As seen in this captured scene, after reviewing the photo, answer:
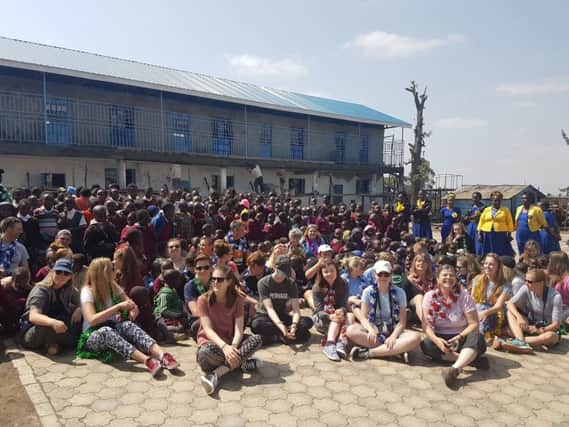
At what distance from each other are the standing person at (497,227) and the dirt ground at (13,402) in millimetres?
8502

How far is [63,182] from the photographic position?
1520 cm

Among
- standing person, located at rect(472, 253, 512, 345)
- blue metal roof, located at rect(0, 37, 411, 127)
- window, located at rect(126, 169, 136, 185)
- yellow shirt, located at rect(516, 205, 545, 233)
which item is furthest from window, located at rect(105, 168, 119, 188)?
standing person, located at rect(472, 253, 512, 345)

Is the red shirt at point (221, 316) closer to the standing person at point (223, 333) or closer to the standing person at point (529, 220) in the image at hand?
the standing person at point (223, 333)

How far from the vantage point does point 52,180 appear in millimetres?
14906

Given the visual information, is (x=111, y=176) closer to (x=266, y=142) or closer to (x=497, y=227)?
(x=266, y=142)

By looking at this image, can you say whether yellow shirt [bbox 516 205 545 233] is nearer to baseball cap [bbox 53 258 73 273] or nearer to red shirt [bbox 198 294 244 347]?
red shirt [bbox 198 294 244 347]

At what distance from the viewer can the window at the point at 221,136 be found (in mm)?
19766

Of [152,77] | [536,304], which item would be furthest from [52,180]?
[536,304]

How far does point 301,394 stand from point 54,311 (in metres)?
2.85

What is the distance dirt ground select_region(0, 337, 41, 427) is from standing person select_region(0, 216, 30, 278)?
5.17 feet

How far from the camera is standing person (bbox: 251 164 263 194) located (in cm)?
1992

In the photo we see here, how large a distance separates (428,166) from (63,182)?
27.8m

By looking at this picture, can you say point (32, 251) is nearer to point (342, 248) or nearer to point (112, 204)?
point (112, 204)

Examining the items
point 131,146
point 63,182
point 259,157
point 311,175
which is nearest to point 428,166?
point 311,175
